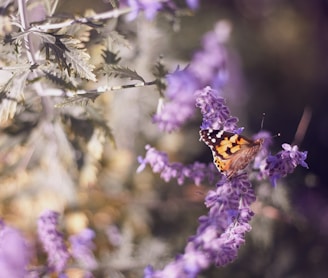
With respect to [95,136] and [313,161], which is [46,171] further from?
[313,161]

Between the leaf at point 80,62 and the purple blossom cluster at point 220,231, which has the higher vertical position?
the leaf at point 80,62

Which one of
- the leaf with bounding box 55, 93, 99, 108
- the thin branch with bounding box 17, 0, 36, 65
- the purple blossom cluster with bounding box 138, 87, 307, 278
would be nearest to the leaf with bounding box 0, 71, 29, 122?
the thin branch with bounding box 17, 0, 36, 65

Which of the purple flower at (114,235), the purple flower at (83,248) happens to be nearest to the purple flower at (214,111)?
the purple flower at (83,248)

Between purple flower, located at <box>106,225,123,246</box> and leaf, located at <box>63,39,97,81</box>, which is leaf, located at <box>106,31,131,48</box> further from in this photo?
purple flower, located at <box>106,225,123,246</box>

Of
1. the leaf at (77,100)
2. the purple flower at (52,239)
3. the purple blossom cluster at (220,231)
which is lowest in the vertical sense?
the purple flower at (52,239)

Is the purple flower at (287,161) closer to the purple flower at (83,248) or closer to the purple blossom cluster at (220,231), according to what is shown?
the purple blossom cluster at (220,231)

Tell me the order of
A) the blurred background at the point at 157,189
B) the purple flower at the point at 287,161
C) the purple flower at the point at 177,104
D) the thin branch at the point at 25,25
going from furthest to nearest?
1. the blurred background at the point at 157,189
2. the purple flower at the point at 177,104
3. the thin branch at the point at 25,25
4. the purple flower at the point at 287,161

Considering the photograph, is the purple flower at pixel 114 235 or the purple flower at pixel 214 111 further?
the purple flower at pixel 114 235
